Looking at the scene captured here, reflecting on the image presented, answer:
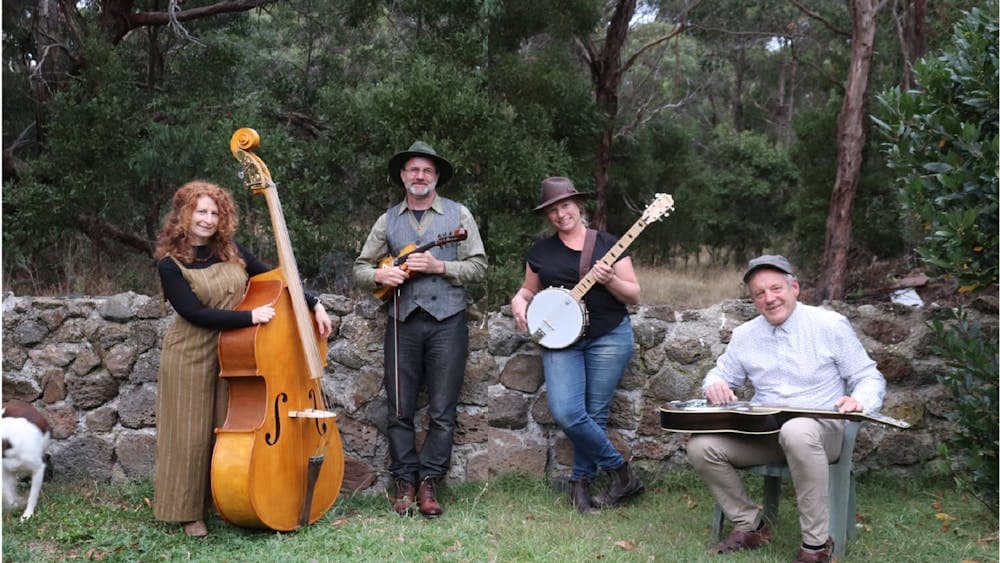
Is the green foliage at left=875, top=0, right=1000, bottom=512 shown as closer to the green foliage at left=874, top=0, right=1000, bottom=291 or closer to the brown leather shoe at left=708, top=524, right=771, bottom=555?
the green foliage at left=874, top=0, right=1000, bottom=291

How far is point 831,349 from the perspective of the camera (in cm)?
372

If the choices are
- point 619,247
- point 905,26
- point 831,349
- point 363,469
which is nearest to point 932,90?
point 831,349

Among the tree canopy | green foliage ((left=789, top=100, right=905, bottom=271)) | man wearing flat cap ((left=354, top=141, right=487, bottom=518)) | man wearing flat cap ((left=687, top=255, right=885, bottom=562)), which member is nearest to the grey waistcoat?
man wearing flat cap ((left=354, top=141, right=487, bottom=518))

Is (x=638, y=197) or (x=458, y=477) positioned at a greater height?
(x=638, y=197)

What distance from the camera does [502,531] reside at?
4.18m

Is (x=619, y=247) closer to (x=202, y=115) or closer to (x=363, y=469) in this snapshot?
(x=363, y=469)

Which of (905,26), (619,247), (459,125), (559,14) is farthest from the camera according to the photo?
(905,26)

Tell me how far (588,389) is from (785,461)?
111 cm

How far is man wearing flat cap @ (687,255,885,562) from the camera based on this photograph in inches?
140

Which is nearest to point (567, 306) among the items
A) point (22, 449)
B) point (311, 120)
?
point (22, 449)

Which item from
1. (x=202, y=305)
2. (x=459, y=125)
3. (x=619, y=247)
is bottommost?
(x=202, y=305)

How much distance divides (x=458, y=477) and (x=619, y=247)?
162 centimetres

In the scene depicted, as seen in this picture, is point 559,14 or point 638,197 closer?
point 559,14

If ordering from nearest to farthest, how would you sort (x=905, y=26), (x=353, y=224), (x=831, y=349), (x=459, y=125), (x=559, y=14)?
1. (x=831, y=349)
2. (x=459, y=125)
3. (x=353, y=224)
4. (x=559, y=14)
5. (x=905, y=26)
